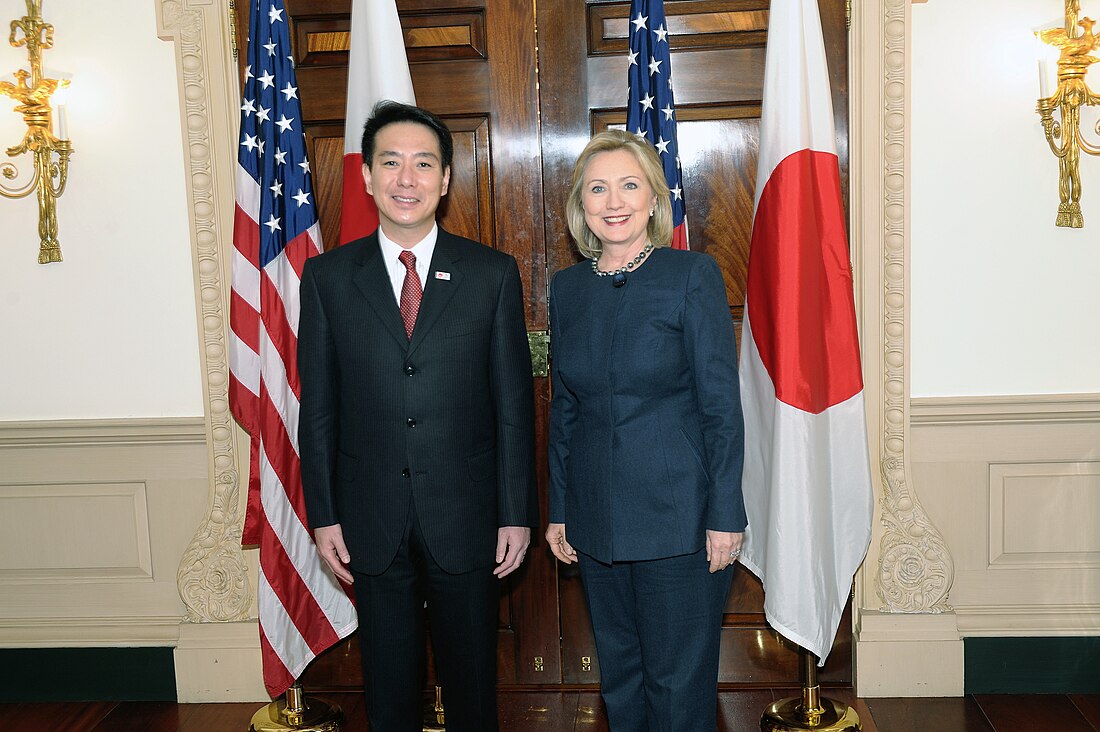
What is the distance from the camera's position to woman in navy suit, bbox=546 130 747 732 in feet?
6.72

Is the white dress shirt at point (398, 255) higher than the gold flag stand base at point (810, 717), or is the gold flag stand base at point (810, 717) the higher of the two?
the white dress shirt at point (398, 255)

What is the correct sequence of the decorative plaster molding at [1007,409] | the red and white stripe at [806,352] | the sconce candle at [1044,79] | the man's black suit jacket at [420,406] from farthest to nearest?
the decorative plaster molding at [1007,409]
the sconce candle at [1044,79]
the red and white stripe at [806,352]
the man's black suit jacket at [420,406]

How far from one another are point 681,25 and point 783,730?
7.42 feet

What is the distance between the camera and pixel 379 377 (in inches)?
86.4

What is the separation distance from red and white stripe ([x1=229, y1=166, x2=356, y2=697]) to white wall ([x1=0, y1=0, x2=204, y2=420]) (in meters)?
0.42

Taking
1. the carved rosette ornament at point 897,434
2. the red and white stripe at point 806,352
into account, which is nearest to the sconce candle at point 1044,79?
the carved rosette ornament at point 897,434

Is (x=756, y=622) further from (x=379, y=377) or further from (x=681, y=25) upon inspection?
(x=681, y=25)

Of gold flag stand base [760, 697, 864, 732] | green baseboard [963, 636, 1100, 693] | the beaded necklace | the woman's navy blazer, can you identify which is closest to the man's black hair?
the beaded necklace

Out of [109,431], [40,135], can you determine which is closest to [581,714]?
[109,431]

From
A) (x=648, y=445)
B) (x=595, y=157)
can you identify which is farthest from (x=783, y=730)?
(x=595, y=157)

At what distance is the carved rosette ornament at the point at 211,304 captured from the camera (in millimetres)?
3064

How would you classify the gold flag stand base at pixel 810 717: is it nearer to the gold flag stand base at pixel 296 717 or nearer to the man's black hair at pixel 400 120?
the gold flag stand base at pixel 296 717

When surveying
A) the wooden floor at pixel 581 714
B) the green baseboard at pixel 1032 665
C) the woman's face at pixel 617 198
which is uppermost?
the woman's face at pixel 617 198

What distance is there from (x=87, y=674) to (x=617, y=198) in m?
2.63
